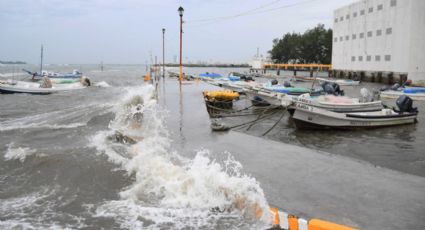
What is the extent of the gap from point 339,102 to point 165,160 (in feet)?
41.0

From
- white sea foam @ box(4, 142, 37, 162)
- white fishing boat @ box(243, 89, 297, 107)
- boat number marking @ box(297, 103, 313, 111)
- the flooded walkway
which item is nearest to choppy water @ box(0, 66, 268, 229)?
white sea foam @ box(4, 142, 37, 162)

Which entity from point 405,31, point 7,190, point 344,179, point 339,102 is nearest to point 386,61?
point 405,31

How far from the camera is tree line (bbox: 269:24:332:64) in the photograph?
99.2m

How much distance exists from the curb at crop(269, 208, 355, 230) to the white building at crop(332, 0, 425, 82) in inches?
1753

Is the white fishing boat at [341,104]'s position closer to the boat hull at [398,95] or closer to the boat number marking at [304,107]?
the boat number marking at [304,107]

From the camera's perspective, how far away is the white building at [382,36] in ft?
140

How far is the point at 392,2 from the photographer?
4597 cm

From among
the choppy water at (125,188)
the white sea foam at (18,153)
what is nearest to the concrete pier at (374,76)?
the choppy water at (125,188)

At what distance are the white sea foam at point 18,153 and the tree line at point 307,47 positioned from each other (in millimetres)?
96569

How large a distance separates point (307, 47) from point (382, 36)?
53681 mm

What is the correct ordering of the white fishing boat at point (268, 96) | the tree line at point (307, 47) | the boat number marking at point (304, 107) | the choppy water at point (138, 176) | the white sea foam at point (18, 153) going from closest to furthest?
the choppy water at point (138, 176)
the white sea foam at point (18, 153)
the boat number marking at point (304, 107)
the white fishing boat at point (268, 96)
the tree line at point (307, 47)

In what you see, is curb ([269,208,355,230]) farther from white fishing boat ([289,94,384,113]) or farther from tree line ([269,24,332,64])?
tree line ([269,24,332,64])

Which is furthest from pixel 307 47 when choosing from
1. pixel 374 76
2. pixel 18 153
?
pixel 18 153

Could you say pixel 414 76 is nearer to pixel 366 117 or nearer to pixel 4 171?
pixel 366 117
